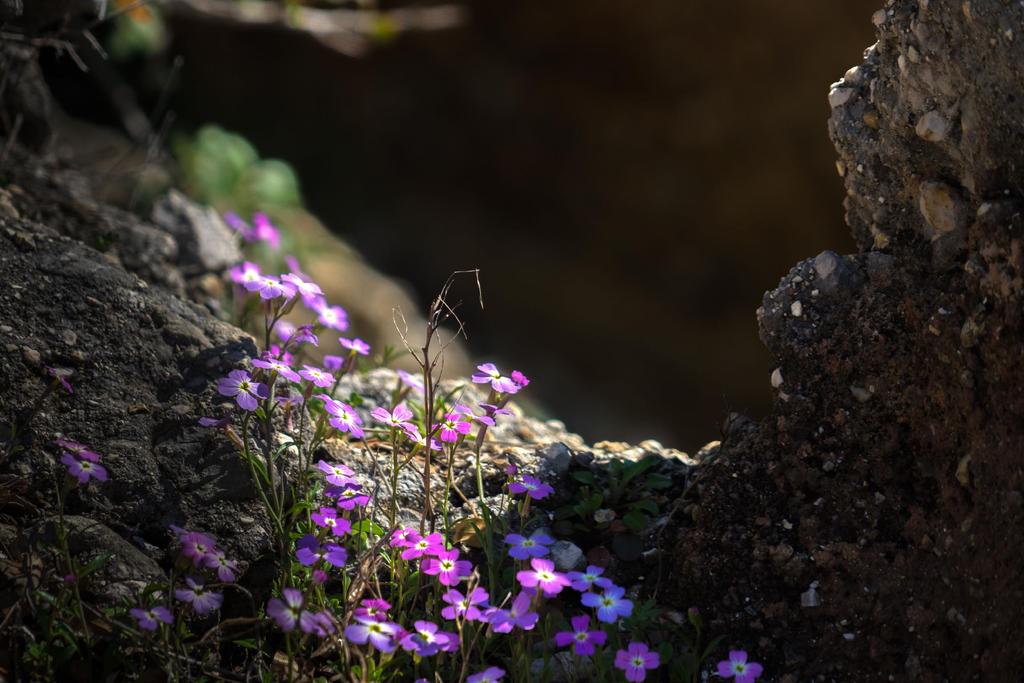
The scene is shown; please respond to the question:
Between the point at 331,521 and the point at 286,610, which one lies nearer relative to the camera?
the point at 286,610

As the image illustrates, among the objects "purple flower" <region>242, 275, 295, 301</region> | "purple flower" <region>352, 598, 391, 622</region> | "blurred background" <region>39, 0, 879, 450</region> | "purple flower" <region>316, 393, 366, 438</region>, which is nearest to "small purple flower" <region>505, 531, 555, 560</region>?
"purple flower" <region>352, 598, 391, 622</region>

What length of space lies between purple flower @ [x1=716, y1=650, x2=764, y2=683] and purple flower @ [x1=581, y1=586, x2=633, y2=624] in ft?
0.53

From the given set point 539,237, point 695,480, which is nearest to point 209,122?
point 539,237

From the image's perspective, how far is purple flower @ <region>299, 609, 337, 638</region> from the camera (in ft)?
4.75

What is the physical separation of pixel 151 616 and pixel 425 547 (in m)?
0.41

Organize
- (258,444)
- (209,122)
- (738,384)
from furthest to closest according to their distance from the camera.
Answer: (209,122) < (738,384) < (258,444)

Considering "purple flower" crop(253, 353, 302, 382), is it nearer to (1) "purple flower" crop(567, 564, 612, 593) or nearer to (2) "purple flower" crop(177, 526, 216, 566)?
(2) "purple flower" crop(177, 526, 216, 566)

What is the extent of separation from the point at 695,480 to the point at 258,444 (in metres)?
0.78

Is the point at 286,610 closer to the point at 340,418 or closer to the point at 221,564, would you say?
the point at 221,564

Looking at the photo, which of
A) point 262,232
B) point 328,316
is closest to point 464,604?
point 328,316

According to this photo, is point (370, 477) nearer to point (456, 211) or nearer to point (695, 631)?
point (695, 631)

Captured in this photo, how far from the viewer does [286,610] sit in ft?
4.75

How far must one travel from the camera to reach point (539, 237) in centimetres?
716

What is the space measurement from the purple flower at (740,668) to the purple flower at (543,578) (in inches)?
10.4
